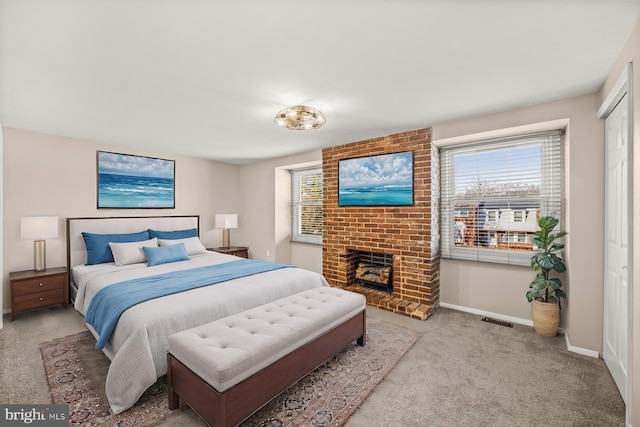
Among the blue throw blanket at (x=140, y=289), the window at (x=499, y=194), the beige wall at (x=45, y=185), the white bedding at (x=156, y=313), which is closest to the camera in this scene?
the white bedding at (x=156, y=313)

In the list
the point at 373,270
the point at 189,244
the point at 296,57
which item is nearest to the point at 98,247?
the point at 189,244

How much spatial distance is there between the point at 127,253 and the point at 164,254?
447mm

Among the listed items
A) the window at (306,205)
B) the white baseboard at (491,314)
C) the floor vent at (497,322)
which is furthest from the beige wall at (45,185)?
the floor vent at (497,322)

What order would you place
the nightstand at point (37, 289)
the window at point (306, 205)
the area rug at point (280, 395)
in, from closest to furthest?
the area rug at point (280, 395)
the nightstand at point (37, 289)
the window at point (306, 205)

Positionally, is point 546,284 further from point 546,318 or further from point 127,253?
point 127,253

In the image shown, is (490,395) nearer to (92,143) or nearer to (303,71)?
(303,71)

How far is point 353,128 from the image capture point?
3486 mm

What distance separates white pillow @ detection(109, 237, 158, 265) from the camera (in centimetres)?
362

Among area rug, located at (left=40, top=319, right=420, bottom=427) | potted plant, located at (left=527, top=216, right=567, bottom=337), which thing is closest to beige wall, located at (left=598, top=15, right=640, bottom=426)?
potted plant, located at (left=527, top=216, right=567, bottom=337)

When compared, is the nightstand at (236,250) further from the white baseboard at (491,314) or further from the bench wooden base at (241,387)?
the white baseboard at (491,314)

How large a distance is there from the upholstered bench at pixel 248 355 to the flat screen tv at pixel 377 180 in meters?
1.90

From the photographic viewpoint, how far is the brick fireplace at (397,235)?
3.50 m

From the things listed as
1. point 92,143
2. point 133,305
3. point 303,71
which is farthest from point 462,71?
point 92,143

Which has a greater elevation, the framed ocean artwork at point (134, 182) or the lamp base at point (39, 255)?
the framed ocean artwork at point (134, 182)
